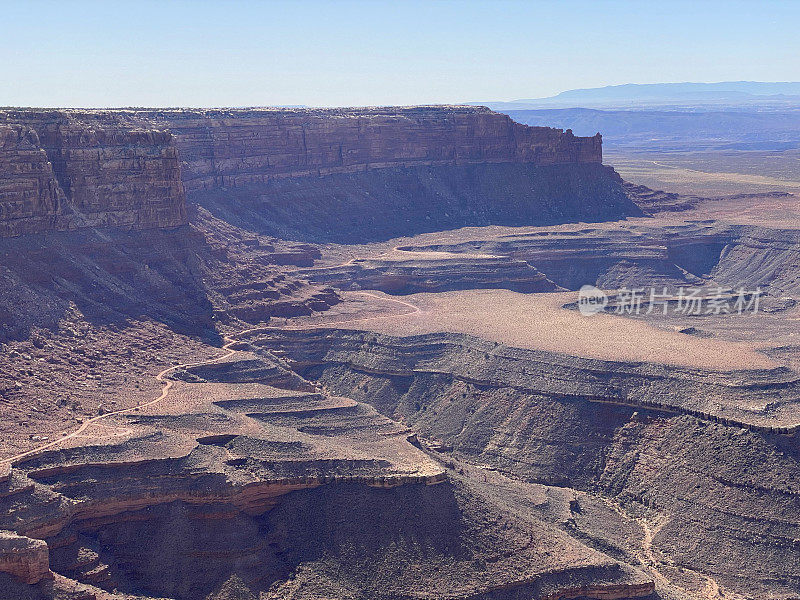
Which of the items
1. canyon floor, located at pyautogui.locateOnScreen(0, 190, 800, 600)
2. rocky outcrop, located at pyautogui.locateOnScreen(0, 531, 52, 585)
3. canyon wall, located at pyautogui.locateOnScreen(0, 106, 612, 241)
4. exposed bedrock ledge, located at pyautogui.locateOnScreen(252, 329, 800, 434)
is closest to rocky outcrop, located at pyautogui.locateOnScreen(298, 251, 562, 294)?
canyon floor, located at pyautogui.locateOnScreen(0, 190, 800, 600)

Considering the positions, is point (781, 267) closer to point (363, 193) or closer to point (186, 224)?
point (363, 193)

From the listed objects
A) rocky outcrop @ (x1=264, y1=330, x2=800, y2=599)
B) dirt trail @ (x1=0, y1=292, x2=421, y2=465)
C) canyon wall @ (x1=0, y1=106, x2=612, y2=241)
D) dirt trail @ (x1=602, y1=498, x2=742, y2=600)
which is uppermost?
canyon wall @ (x1=0, y1=106, x2=612, y2=241)

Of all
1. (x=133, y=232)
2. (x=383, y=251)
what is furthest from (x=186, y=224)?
(x=383, y=251)

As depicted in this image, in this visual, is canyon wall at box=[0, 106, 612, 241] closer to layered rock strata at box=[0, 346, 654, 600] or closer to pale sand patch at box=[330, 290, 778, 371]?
pale sand patch at box=[330, 290, 778, 371]

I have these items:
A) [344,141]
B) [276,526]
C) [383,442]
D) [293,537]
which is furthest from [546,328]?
[344,141]

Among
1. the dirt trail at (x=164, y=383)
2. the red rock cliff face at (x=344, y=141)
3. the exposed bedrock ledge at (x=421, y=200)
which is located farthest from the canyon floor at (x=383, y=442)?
the exposed bedrock ledge at (x=421, y=200)

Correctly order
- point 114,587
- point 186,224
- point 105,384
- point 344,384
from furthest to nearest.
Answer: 1. point 186,224
2. point 344,384
3. point 105,384
4. point 114,587
